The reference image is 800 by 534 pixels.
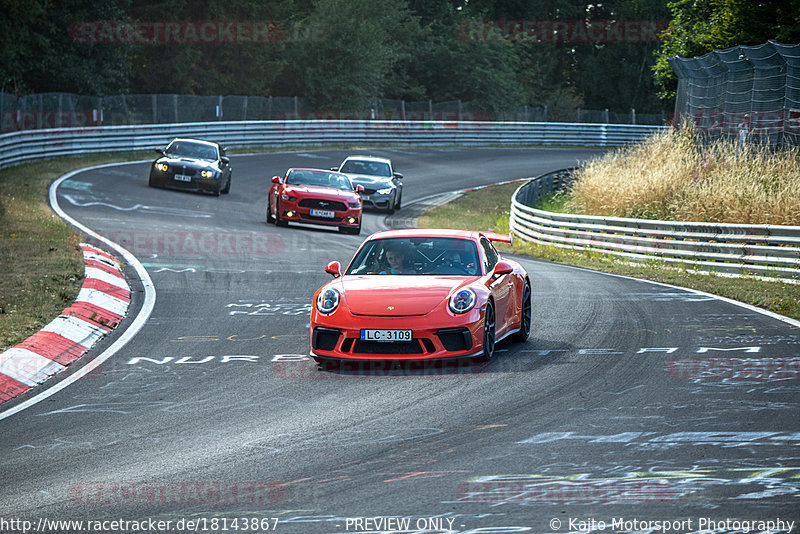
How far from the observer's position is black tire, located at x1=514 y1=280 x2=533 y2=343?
448 inches

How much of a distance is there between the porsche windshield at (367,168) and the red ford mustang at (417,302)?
69.9 ft

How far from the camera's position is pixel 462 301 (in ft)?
32.6

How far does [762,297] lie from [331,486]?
33.9ft

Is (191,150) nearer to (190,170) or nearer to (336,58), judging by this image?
(190,170)

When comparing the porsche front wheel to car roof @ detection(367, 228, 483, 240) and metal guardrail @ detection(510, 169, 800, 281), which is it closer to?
car roof @ detection(367, 228, 483, 240)

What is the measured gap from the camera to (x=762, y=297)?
14.9 m

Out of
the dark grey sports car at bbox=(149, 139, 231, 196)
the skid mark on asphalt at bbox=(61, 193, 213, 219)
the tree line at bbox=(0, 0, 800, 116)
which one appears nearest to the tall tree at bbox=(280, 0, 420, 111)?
the tree line at bbox=(0, 0, 800, 116)

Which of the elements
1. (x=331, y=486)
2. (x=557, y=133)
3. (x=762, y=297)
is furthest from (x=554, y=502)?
(x=557, y=133)

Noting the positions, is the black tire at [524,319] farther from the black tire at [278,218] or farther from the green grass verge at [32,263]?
the black tire at [278,218]

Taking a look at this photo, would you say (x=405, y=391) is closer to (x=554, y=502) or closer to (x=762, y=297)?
(x=554, y=502)

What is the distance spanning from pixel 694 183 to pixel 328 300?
16.7 meters

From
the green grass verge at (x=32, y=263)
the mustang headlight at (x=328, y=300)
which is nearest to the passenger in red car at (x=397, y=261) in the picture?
the mustang headlight at (x=328, y=300)

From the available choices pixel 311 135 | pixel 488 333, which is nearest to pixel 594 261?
pixel 488 333

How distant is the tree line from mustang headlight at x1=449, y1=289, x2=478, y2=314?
87.9 ft
